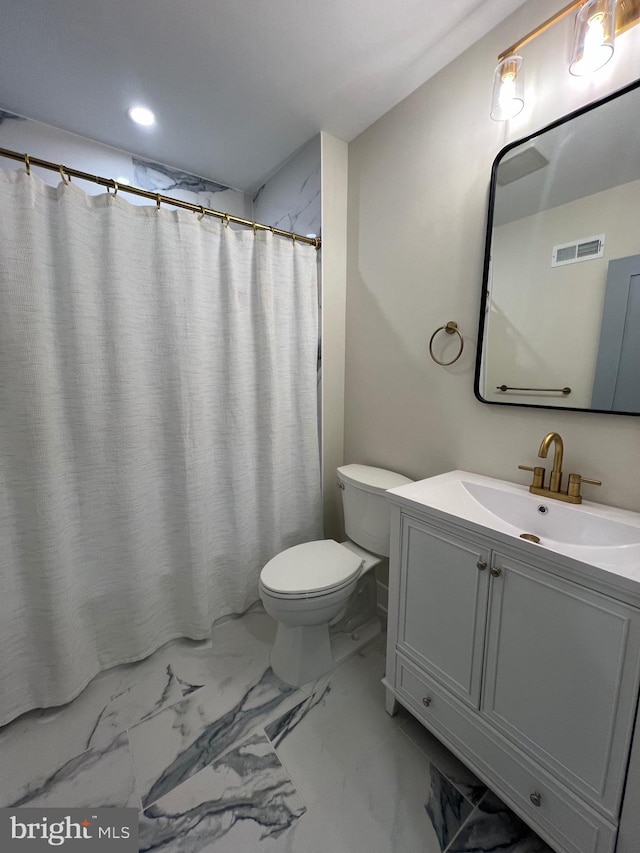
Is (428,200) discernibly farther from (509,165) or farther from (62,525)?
(62,525)

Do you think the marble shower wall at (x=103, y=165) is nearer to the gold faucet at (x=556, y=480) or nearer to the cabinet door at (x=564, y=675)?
the gold faucet at (x=556, y=480)

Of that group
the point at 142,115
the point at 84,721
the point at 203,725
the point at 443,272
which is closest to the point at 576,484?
the point at 443,272

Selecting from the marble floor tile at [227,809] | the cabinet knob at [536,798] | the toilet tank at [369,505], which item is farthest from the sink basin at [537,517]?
the marble floor tile at [227,809]

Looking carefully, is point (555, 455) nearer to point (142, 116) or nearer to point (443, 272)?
point (443, 272)

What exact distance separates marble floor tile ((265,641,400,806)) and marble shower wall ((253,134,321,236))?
2.08 m

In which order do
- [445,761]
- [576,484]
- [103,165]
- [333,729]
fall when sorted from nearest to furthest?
[576,484] → [445,761] → [333,729] → [103,165]

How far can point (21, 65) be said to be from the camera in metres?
1.32

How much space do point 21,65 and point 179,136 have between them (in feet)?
1.95

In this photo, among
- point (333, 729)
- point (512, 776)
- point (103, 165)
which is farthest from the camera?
point (103, 165)

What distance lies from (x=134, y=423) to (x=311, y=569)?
3.06ft

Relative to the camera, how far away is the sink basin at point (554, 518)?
0.91 meters

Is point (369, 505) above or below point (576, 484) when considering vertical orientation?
below

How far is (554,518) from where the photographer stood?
103 centimetres

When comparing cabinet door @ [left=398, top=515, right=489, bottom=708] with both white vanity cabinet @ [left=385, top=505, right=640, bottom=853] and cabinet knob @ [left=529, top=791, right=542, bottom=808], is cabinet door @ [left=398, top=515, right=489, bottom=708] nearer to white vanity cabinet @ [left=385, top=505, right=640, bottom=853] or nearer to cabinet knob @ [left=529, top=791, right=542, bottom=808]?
white vanity cabinet @ [left=385, top=505, right=640, bottom=853]
